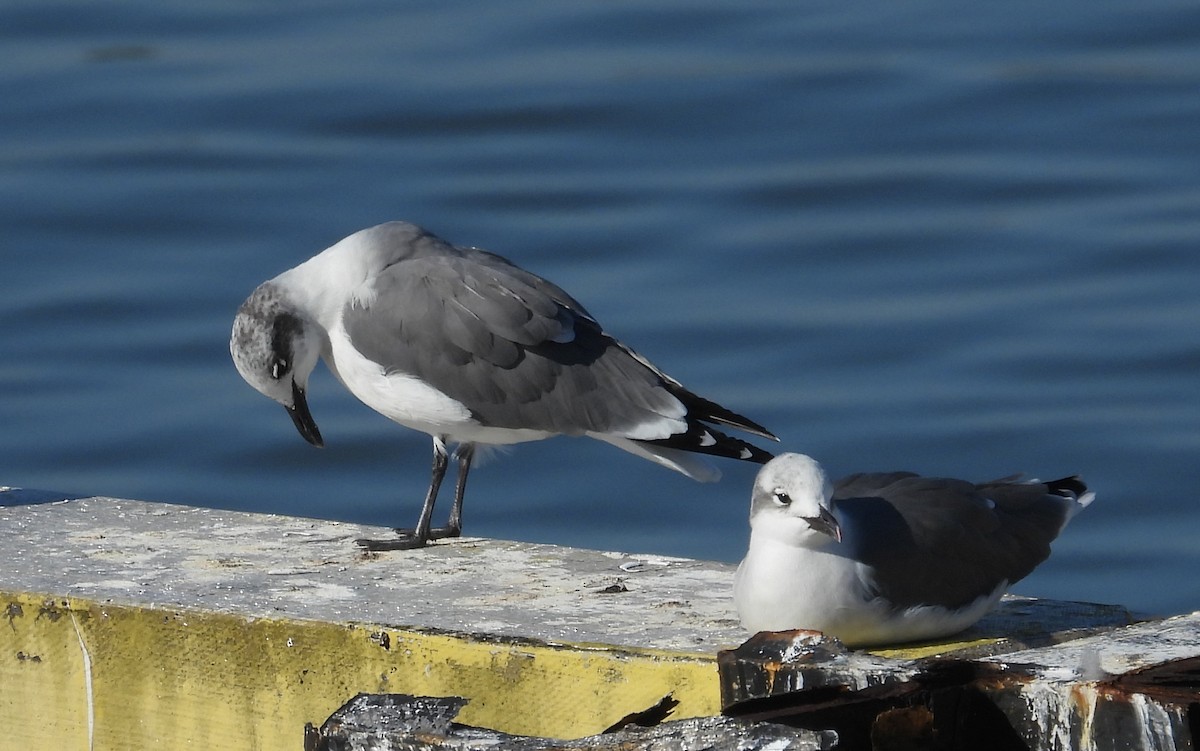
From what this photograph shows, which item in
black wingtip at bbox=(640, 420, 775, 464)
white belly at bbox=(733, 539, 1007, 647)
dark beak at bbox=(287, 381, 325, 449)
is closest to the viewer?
white belly at bbox=(733, 539, 1007, 647)

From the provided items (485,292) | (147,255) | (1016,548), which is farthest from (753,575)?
(147,255)

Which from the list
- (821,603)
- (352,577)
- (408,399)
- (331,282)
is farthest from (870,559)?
(331,282)

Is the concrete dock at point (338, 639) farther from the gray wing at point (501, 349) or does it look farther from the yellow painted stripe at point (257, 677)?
the gray wing at point (501, 349)

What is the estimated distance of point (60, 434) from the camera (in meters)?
11.2

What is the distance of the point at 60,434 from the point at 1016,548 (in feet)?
24.5

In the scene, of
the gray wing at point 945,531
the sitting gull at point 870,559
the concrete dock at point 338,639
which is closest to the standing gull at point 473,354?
the concrete dock at point 338,639

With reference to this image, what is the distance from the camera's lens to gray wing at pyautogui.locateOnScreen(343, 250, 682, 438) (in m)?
5.89

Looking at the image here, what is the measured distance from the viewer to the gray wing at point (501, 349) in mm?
5895

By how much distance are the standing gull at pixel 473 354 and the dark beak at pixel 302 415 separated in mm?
288

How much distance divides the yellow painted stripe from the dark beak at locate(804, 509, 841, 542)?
0.34 m

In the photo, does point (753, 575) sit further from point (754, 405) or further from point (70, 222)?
point (70, 222)

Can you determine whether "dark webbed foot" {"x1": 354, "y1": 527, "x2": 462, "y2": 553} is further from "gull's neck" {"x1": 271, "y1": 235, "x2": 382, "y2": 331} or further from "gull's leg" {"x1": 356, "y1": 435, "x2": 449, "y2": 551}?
"gull's neck" {"x1": 271, "y1": 235, "x2": 382, "y2": 331}

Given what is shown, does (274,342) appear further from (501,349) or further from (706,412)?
(706,412)

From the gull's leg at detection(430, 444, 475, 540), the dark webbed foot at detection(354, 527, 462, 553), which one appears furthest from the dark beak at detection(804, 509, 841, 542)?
the gull's leg at detection(430, 444, 475, 540)
